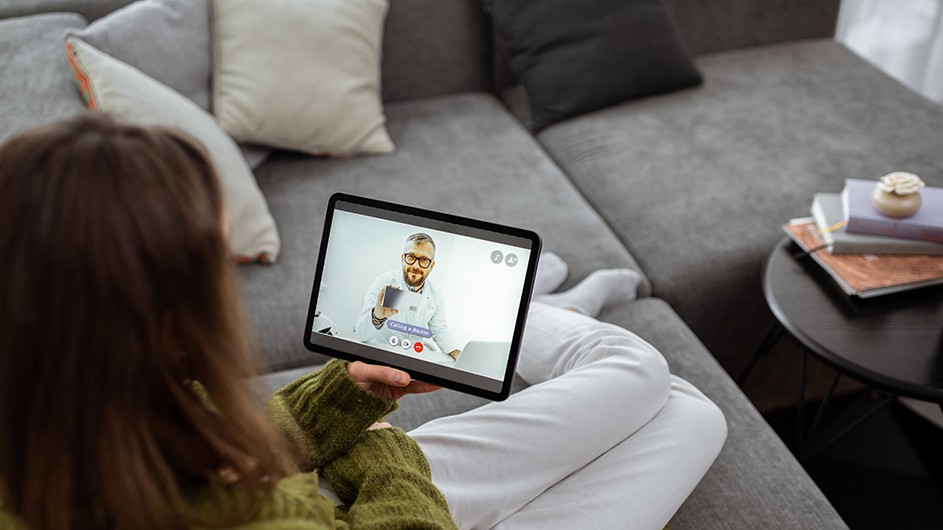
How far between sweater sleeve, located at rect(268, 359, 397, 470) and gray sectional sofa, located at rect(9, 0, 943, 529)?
27 cm

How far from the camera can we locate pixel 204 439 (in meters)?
0.74

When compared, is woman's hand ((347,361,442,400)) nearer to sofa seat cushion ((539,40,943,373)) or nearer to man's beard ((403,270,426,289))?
man's beard ((403,270,426,289))

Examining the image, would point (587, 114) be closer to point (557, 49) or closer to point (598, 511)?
point (557, 49)

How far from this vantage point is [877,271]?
144cm

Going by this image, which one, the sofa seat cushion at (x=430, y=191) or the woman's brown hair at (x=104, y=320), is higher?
the woman's brown hair at (x=104, y=320)

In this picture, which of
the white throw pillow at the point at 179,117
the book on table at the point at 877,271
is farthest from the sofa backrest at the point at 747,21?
the white throw pillow at the point at 179,117

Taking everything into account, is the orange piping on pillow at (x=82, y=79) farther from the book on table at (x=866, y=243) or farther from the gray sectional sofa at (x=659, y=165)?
the book on table at (x=866, y=243)

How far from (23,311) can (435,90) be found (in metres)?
1.69

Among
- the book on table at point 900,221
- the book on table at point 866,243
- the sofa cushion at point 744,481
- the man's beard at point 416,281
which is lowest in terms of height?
the sofa cushion at point 744,481

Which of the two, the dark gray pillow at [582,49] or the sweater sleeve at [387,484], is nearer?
the sweater sleeve at [387,484]

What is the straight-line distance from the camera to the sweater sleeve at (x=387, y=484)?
0.94 m

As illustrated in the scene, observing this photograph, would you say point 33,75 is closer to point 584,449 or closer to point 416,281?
point 416,281

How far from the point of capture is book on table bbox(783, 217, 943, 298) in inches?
55.7

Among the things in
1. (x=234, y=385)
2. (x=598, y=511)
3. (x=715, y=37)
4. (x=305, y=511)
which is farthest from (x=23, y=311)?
(x=715, y=37)
